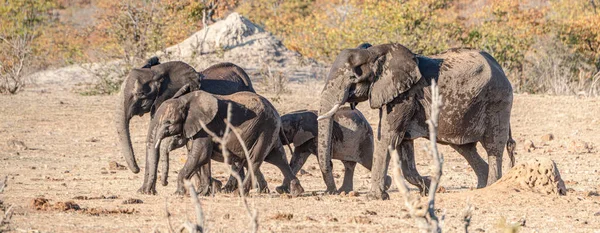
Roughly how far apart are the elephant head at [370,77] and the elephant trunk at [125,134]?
2.47m

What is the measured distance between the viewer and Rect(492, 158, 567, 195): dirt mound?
1105 centimetres

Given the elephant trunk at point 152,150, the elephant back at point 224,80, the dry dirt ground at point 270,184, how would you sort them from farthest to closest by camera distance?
the elephant back at point 224,80, the elephant trunk at point 152,150, the dry dirt ground at point 270,184

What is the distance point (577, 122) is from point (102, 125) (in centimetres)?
860

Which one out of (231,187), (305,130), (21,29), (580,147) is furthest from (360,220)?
(21,29)

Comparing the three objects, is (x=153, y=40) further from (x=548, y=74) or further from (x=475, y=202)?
(x=475, y=202)

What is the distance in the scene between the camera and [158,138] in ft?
37.8

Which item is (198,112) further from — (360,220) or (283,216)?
(360,220)

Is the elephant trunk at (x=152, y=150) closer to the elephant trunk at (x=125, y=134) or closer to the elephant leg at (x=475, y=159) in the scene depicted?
the elephant trunk at (x=125, y=134)

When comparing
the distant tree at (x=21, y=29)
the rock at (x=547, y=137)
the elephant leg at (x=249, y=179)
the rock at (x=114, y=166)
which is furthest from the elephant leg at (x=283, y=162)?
the distant tree at (x=21, y=29)

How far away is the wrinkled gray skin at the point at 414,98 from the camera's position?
11.0 m

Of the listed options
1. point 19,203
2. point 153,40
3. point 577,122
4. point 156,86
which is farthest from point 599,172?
point 153,40

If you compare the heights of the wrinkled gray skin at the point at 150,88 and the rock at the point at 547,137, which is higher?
the wrinkled gray skin at the point at 150,88

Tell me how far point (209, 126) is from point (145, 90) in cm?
151

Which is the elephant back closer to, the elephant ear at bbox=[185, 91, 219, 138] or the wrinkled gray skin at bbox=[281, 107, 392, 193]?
the wrinkled gray skin at bbox=[281, 107, 392, 193]
